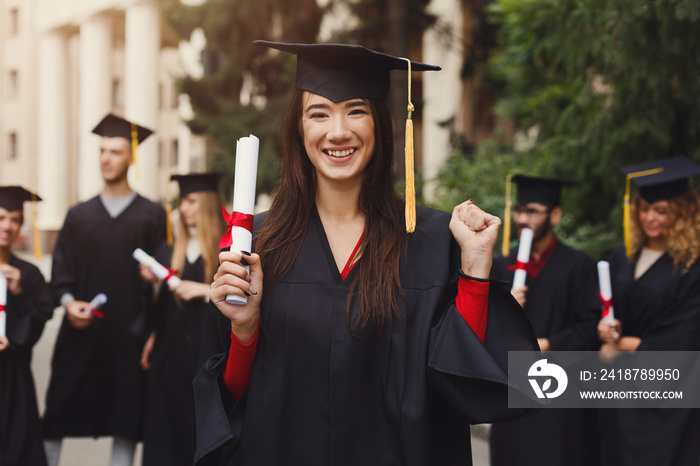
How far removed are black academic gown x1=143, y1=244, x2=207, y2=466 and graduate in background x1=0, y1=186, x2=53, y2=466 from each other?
0.73 m

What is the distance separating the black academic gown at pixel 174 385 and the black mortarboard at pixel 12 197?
1.15m

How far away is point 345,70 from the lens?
236 centimetres

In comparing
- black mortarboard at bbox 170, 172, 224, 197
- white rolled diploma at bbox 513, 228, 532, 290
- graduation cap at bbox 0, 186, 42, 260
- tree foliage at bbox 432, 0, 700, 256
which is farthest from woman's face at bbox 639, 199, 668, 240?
graduation cap at bbox 0, 186, 42, 260

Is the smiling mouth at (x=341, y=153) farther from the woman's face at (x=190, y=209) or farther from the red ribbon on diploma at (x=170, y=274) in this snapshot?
the woman's face at (x=190, y=209)

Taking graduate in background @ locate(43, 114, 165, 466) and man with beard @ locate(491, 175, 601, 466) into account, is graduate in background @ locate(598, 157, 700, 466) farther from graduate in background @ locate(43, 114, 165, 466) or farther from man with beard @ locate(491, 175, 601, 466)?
graduate in background @ locate(43, 114, 165, 466)

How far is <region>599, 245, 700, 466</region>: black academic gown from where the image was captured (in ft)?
14.0

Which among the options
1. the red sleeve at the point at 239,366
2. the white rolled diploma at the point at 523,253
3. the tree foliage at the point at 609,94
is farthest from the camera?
the tree foliage at the point at 609,94

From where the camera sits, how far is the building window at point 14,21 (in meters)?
35.2

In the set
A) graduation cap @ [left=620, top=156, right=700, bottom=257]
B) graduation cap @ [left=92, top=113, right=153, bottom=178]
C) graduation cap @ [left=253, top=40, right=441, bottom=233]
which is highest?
graduation cap @ [left=92, top=113, right=153, bottom=178]

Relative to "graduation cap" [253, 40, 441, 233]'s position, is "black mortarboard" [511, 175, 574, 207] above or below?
below

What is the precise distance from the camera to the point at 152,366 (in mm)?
5008

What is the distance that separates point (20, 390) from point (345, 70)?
3193 millimetres

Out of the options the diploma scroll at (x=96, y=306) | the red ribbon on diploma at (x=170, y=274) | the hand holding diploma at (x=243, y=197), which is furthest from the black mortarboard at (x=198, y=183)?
the hand holding diploma at (x=243, y=197)

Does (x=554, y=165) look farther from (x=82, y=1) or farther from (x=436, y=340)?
(x=82, y=1)
